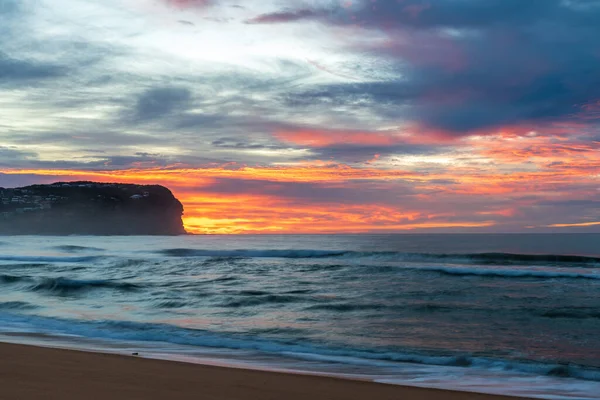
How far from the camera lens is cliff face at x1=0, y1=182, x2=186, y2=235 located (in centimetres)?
15825

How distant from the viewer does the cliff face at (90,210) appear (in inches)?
6230

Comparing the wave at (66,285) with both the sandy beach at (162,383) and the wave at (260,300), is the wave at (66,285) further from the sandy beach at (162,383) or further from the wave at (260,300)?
the sandy beach at (162,383)

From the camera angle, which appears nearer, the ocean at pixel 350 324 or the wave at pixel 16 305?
the ocean at pixel 350 324

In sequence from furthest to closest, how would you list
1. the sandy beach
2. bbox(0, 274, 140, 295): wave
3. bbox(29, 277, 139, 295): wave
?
1. bbox(0, 274, 140, 295): wave
2. bbox(29, 277, 139, 295): wave
3. the sandy beach

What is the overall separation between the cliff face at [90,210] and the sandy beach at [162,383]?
547 ft

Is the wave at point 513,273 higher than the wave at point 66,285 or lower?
higher

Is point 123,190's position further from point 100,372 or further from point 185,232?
point 100,372

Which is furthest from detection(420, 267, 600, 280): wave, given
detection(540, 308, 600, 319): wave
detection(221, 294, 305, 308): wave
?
detection(221, 294, 305, 308): wave

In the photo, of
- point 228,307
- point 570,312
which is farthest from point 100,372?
point 570,312

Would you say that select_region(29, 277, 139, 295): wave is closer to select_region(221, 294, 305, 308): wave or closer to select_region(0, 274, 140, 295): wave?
select_region(0, 274, 140, 295): wave

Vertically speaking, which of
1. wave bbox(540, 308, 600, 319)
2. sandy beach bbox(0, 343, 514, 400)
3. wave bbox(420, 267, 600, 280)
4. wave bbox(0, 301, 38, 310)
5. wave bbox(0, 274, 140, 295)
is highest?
sandy beach bbox(0, 343, 514, 400)

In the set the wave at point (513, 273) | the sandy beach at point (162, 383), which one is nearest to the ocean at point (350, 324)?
the wave at point (513, 273)

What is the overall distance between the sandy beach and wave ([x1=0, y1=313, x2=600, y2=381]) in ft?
8.71

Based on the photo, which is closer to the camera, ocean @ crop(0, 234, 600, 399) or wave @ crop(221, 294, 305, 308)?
ocean @ crop(0, 234, 600, 399)
